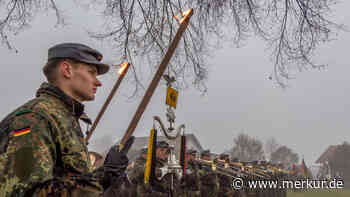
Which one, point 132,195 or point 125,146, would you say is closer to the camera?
point 125,146

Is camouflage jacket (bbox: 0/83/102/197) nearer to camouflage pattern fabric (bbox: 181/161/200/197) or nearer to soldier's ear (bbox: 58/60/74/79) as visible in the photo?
soldier's ear (bbox: 58/60/74/79)

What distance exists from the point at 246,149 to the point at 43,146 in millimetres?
49504

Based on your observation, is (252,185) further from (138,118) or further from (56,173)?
(56,173)

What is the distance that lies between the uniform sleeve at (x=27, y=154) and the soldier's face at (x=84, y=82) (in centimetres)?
46

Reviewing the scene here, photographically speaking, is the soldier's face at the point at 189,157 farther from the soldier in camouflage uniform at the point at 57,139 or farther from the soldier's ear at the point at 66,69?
the soldier's ear at the point at 66,69

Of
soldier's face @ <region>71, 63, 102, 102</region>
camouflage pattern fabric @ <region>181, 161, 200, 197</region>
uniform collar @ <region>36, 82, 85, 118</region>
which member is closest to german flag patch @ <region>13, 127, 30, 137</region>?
uniform collar @ <region>36, 82, 85, 118</region>

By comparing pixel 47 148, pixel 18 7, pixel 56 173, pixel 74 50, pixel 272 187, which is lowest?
pixel 272 187

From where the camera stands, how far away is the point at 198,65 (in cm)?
606

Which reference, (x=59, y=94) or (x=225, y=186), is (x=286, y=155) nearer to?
(x=225, y=186)

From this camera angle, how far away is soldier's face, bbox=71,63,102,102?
1727 millimetres

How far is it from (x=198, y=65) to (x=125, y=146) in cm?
435

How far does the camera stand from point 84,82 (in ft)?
5.78

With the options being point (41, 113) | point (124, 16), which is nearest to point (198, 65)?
point (124, 16)

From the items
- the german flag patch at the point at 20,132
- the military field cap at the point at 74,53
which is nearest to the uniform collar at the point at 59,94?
the military field cap at the point at 74,53
